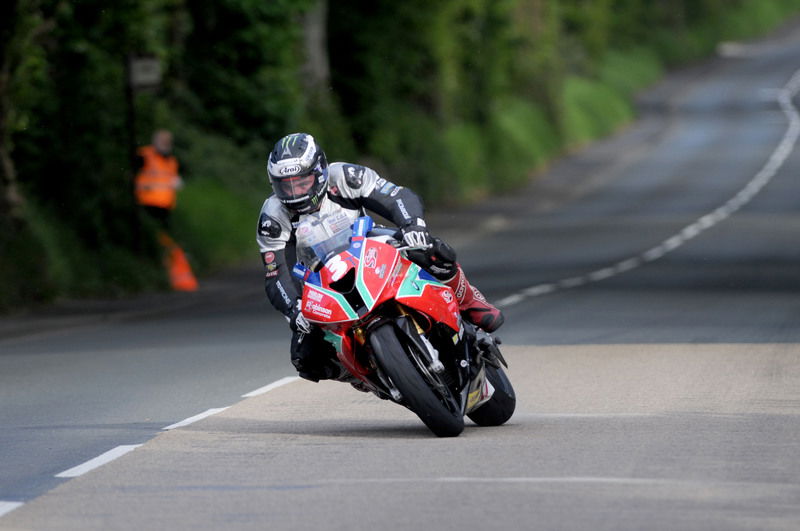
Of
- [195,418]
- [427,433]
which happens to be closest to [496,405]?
[427,433]

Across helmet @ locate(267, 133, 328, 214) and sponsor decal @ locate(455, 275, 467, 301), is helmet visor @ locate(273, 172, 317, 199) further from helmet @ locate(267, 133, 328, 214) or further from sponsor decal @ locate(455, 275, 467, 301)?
sponsor decal @ locate(455, 275, 467, 301)

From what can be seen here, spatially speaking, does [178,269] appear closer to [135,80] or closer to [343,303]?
[135,80]

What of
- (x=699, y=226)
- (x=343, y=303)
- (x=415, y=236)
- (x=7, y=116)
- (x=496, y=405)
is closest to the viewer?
(x=343, y=303)

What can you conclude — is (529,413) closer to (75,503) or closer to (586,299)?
(75,503)

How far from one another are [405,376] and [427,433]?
3.21 ft

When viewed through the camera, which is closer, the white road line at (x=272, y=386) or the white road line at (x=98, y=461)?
the white road line at (x=98, y=461)

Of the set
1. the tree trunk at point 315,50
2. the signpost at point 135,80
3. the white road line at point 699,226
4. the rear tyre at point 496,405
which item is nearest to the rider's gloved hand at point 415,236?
the rear tyre at point 496,405

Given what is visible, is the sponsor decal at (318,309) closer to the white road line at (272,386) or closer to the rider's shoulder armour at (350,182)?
the rider's shoulder armour at (350,182)

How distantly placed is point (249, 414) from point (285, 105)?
22906 millimetres

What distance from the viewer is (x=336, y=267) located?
10.9 m

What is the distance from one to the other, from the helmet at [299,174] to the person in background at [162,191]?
52.1 feet

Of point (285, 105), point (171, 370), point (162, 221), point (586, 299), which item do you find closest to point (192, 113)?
point (285, 105)

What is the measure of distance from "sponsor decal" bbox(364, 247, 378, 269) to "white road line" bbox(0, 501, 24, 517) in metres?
2.53

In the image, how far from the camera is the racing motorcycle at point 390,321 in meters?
10.7
